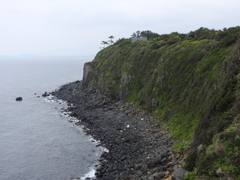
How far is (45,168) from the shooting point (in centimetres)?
3875

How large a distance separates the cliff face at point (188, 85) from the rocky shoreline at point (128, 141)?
92.3 inches

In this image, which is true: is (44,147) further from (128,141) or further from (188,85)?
(188,85)

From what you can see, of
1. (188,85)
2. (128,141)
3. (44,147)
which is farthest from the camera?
(188,85)

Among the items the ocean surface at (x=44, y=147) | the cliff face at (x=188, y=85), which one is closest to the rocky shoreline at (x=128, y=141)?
the cliff face at (x=188, y=85)

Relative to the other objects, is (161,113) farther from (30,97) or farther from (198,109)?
(30,97)

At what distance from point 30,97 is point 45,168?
65.1 meters

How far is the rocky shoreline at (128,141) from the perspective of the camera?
1190 inches

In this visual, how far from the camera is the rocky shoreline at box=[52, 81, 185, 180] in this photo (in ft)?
99.2

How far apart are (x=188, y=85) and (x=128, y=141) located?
56.8ft

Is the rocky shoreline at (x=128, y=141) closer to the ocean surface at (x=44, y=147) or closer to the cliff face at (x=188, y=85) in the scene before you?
the cliff face at (x=188, y=85)

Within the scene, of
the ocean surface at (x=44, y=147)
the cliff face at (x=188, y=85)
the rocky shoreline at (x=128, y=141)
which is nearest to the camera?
the cliff face at (x=188, y=85)

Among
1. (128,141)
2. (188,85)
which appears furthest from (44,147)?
(188,85)

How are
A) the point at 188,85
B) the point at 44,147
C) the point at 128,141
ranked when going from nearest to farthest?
the point at 128,141 < the point at 44,147 < the point at 188,85

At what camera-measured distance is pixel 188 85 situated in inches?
1890
